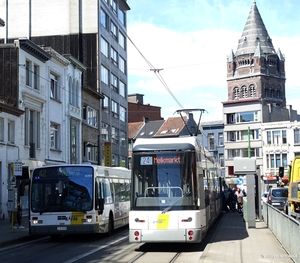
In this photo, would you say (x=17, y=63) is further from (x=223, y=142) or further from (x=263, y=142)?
(x=223, y=142)

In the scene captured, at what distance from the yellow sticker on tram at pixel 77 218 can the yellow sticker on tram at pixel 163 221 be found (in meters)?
4.82

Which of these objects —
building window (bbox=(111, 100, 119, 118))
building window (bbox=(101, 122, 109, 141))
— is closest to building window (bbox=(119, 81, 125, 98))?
building window (bbox=(111, 100, 119, 118))

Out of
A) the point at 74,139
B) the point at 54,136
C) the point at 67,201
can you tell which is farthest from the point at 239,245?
the point at 74,139

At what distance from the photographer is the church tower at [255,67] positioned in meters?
130

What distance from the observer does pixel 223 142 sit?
311 ft

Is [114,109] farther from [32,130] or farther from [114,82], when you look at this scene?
[32,130]

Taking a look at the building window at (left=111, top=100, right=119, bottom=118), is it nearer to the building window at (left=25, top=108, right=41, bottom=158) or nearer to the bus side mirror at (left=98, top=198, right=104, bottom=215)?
the building window at (left=25, top=108, right=41, bottom=158)

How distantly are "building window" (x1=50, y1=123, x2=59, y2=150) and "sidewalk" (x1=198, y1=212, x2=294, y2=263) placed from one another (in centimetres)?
1979

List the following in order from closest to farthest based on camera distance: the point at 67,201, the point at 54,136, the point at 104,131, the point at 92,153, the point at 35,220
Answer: the point at 35,220 → the point at 67,201 → the point at 54,136 → the point at 92,153 → the point at 104,131

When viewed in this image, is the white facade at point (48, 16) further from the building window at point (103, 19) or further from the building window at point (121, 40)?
the building window at point (121, 40)

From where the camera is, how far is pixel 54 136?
129 feet

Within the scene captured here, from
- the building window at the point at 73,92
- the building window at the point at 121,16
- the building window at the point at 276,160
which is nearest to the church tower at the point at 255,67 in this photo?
the building window at the point at 276,160

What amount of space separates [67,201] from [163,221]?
5.35 meters

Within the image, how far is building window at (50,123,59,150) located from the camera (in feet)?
126
